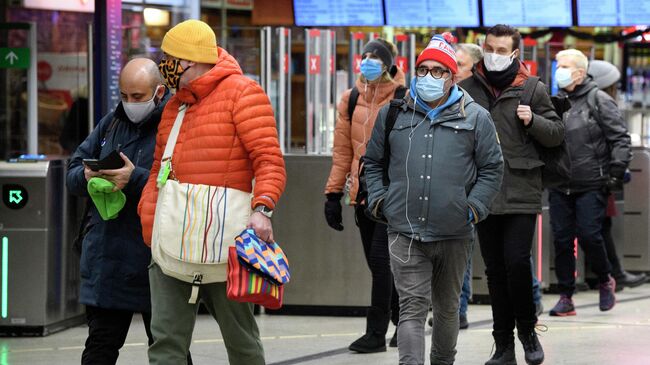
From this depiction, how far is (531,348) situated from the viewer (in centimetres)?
705

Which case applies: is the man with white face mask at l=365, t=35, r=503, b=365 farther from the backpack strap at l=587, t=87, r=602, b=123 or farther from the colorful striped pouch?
the backpack strap at l=587, t=87, r=602, b=123

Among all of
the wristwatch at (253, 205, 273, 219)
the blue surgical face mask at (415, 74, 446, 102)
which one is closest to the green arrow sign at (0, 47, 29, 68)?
the blue surgical face mask at (415, 74, 446, 102)

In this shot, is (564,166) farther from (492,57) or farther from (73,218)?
(73,218)

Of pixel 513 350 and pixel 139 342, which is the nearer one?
pixel 513 350

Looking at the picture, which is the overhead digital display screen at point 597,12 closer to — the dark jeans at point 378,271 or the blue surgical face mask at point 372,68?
the blue surgical face mask at point 372,68

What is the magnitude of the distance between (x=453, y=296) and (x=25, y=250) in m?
3.31

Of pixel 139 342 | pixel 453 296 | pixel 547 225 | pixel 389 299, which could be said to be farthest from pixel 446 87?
pixel 547 225

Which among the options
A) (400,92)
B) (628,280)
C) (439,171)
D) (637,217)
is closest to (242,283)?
(439,171)

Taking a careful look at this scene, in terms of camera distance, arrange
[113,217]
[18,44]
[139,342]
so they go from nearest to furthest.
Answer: [113,217], [139,342], [18,44]

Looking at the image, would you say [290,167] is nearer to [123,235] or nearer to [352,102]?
[352,102]

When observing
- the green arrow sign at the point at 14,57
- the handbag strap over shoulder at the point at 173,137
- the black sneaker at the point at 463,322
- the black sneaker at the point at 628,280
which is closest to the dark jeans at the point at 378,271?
the black sneaker at the point at 463,322

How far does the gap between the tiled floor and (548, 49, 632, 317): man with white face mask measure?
43 centimetres

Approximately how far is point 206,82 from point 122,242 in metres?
0.88

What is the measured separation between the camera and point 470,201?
5914 millimetres
